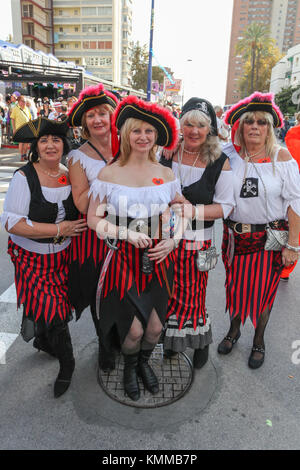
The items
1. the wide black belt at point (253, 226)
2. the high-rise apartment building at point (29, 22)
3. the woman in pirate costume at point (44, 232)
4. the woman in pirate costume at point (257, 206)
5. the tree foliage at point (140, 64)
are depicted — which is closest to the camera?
the woman in pirate costume at point (44, 232)

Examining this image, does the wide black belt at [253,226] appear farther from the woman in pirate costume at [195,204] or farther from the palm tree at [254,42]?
the palm tree at [254,42]

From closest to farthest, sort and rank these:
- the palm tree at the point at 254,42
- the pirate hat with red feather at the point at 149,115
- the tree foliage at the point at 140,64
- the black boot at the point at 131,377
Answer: the pirate hat with red feather at the point at 149,115, the black boot at the point at 131,377, the tree foliage at the point at 140,64, the palm tree at the point at 254,42

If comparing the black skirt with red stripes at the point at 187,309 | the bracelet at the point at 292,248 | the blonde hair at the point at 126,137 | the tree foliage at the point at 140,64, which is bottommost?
the black skirt with red stripes at the point at 187,309

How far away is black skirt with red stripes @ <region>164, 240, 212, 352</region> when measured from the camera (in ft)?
7.82

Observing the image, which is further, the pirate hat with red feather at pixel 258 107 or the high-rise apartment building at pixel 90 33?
the high-rise apartment building at pixel 90 33

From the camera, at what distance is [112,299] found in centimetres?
214

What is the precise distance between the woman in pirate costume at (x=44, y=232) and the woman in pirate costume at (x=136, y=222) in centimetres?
28

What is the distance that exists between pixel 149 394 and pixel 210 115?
1.95 meters

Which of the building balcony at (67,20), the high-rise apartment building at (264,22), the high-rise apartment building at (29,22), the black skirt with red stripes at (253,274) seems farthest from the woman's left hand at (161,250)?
the high-rise apartment building at (264,22)

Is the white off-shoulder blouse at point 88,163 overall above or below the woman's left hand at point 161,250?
above

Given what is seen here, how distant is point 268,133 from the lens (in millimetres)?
2436

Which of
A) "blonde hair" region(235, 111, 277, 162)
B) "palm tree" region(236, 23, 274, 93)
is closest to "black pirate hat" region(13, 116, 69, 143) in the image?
"blonde hair" region(235, 111, 277, 162)

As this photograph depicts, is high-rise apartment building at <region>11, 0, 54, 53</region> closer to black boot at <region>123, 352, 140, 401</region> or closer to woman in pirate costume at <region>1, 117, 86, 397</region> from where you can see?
woman in pirate costume at <region>1, 117, 86, 397</region>

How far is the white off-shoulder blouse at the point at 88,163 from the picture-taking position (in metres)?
2.22
